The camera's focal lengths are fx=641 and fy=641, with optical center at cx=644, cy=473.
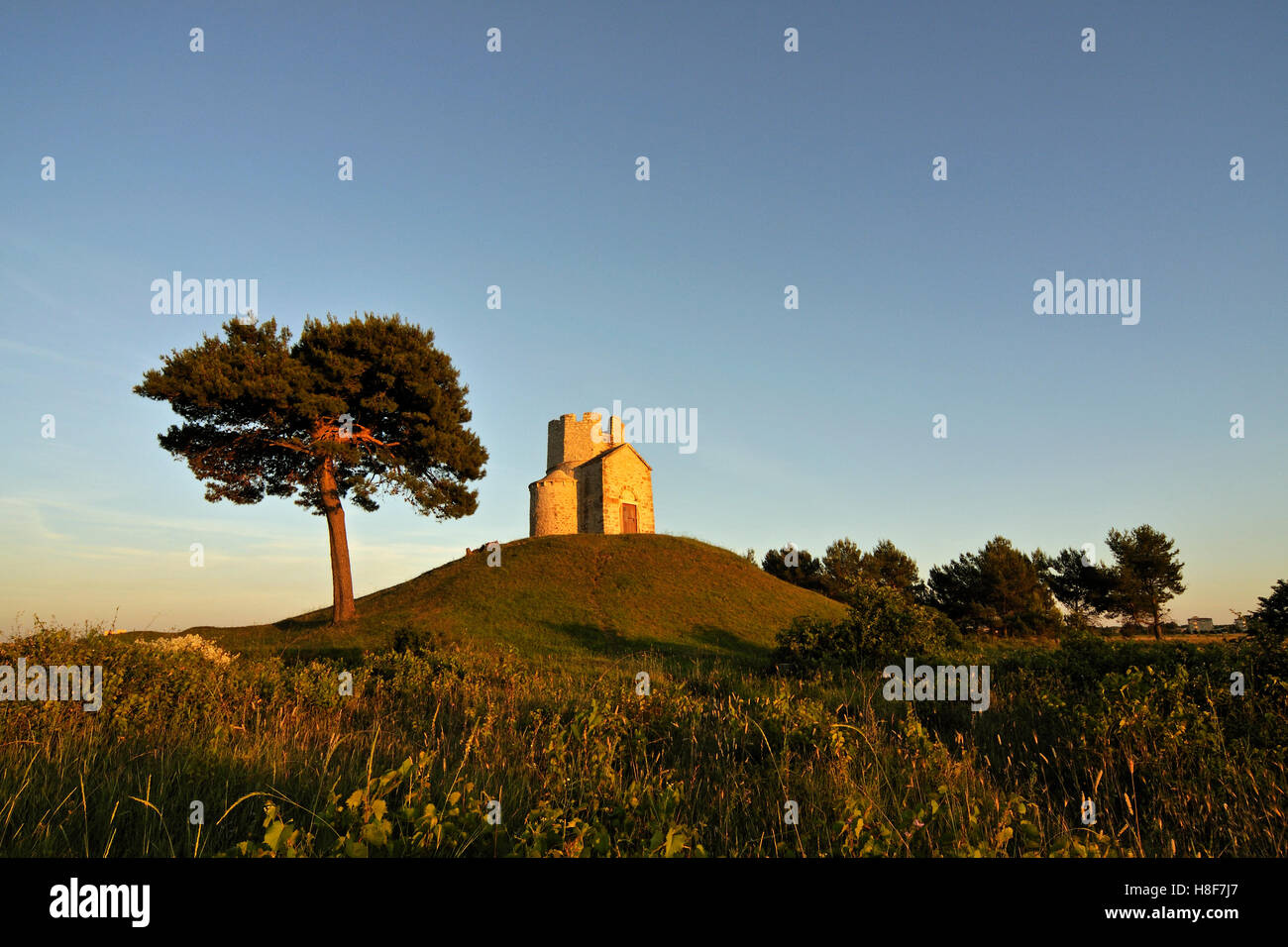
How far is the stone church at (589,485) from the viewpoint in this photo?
4700 centimetres

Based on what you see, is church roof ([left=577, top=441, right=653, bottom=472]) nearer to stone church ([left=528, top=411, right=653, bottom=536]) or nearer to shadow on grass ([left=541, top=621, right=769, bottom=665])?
stone church ([left=528, top=411, right=653, bottom=536])

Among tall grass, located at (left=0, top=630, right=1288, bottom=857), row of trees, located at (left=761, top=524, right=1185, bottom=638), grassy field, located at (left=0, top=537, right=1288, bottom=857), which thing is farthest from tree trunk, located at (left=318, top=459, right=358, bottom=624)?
row of trees, located at (left=761, top=524, right=1185, bottom=638)

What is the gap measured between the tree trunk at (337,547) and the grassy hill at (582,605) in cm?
90

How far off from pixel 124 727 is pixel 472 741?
162 inches

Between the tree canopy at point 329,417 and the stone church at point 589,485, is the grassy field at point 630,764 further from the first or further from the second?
the stone church at point 589,485

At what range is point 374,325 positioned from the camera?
27.7m

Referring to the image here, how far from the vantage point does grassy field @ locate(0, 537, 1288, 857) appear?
146 inches

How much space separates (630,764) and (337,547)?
25.5 m

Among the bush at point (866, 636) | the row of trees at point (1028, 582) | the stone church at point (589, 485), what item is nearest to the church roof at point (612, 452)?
the stone church at point (589, 485)

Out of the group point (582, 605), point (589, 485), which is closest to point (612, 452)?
point (589, 485)

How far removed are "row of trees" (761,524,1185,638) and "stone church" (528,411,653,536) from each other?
12365 millimetres

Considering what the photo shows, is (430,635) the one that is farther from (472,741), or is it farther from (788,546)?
(788,546)

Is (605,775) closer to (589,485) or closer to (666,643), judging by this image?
(666,643)

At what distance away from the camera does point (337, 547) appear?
28.2 m
